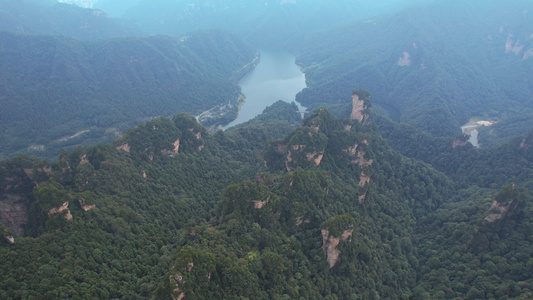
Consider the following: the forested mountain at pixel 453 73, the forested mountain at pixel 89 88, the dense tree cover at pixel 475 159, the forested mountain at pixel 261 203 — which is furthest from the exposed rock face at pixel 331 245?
the forested mountain at pixel 89 88

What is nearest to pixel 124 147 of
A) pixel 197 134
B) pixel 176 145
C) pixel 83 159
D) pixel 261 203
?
pixel 83 159

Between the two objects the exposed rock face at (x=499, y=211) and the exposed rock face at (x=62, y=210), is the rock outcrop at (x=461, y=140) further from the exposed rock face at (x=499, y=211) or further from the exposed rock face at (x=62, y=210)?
the exposed rock face at (x=62, y=210)

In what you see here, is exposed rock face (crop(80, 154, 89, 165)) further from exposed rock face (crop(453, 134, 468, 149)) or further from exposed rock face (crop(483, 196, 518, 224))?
exposed rock face (crop(453, 134, 468, 149))

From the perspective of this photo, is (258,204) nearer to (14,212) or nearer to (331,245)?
(331,245)

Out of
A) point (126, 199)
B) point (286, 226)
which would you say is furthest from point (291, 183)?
point (126, 199)

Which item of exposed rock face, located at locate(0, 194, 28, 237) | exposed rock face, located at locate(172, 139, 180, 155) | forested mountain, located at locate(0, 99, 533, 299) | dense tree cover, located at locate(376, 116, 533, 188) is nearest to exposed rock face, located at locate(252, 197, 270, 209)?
forested mountain, located at locate(0, 99, 533, 299)

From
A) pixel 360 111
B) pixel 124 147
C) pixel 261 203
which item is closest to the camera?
pixel 261 203

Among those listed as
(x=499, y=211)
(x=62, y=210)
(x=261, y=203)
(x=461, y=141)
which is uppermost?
(x=62, y=210)
